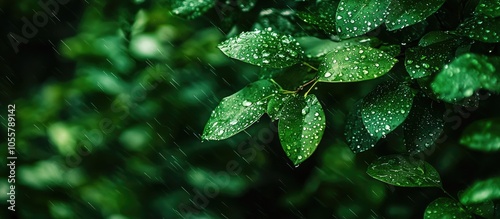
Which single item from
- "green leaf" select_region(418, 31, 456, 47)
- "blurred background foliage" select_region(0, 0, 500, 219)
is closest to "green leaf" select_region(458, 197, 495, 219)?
"green leaf" select_region(418, 31, 456, 47)

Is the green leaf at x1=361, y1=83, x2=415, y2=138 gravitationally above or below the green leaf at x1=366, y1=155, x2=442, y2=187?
above

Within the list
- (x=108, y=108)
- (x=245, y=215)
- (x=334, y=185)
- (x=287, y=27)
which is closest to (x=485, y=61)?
(x=287, y=27)

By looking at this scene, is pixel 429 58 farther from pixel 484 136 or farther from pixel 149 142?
pixel 149 142

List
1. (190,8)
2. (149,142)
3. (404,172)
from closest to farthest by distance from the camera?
(404,172)
(190,8)
(149,142)

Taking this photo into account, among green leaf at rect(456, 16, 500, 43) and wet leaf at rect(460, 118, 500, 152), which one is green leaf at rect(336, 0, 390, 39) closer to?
green leaf at rect(456, 16, 500, 43)

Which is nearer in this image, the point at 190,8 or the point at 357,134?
the point at 357,134

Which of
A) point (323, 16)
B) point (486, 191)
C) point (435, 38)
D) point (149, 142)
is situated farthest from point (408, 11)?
point (149, 142)

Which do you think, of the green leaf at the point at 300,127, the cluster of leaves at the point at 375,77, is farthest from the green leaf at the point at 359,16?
the green leaf at the point at 300,127

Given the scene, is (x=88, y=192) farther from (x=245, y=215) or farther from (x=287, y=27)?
(x=287, y=27)
